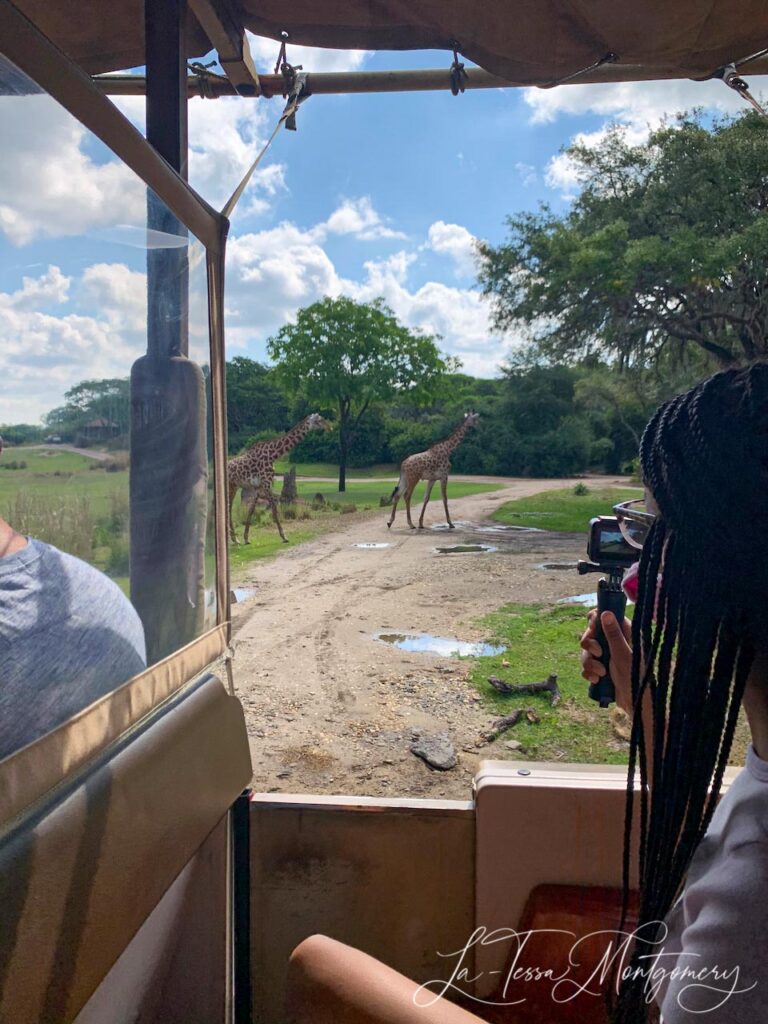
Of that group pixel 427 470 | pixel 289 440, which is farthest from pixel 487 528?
pixel 289 440

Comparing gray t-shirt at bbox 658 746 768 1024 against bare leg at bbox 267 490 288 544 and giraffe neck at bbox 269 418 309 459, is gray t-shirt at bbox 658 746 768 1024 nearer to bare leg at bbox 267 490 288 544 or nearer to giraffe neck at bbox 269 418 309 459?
bare leg at bbox 267 490 288 544

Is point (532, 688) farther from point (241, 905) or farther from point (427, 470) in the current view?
point (427, 470)

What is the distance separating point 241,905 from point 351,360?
5.11 m

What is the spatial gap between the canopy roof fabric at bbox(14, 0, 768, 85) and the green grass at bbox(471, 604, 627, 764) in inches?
60.8

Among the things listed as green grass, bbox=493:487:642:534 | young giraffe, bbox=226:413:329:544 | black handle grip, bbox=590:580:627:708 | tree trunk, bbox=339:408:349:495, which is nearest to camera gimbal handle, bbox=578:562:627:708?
black handle grip, bbox=590:580:627:708

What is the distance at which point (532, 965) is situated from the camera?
0.94 meters

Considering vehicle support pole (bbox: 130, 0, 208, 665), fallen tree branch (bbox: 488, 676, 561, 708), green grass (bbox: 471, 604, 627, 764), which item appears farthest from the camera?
fallen tree branch (bbox: 488, 676, 561, 708)

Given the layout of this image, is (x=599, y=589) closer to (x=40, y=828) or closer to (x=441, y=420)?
(x=40, y=828)

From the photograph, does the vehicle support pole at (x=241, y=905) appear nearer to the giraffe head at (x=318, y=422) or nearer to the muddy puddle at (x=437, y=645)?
the muddy puddle at (x=437, y=645)

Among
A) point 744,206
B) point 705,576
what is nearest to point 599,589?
point 705,576

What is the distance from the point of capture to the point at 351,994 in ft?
1.60

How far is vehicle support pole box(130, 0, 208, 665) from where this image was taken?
80 cm

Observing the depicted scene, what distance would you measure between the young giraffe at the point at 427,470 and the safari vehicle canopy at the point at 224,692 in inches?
169

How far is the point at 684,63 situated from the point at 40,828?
44.6 inches
